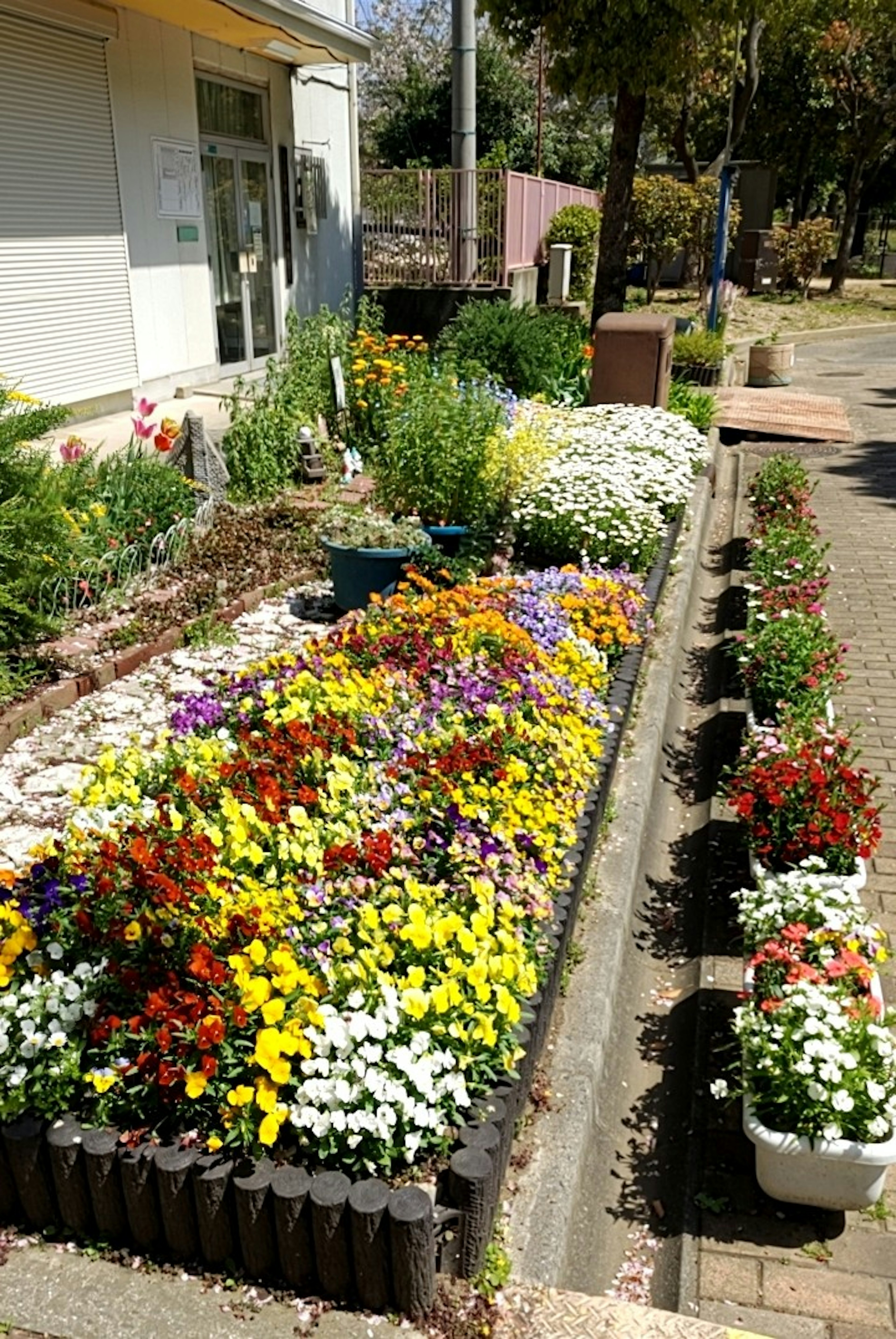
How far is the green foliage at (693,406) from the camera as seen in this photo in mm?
11375

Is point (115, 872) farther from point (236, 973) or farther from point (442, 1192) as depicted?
point (442, 1192)

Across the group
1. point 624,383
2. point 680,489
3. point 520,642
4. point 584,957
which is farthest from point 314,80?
point 584,957

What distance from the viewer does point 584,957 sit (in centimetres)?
364

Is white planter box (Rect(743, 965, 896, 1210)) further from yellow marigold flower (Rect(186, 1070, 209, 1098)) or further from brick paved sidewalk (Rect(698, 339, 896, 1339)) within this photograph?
→ yellow marigold flower (Rect(186, 1070, 209, 1098))

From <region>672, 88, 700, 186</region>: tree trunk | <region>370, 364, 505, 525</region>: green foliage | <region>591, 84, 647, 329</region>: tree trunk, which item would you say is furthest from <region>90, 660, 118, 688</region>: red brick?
<region>672, 88, 700, 186</region>: tree trunk

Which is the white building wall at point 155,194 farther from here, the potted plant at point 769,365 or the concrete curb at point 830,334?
the concrete curb at point 830,334

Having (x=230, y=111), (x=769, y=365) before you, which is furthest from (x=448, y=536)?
(x=769, y=365)

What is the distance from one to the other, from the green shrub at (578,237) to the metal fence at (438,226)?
121 inches

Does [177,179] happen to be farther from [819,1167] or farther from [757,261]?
[757,261]

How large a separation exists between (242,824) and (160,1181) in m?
0.90

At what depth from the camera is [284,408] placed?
877 centimetres

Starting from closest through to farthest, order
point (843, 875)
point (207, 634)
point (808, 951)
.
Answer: point (808, 951), point (843, 875), point (207, 634)

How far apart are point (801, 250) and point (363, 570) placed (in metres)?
26.4

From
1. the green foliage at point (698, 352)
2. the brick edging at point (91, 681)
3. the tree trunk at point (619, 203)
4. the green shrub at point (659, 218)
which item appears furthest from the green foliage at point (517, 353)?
the green shrub at point (659, 218)
